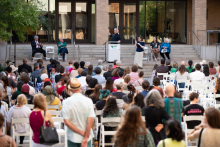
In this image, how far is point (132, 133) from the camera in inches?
148

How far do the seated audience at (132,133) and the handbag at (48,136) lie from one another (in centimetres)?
104

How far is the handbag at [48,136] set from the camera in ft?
14.6

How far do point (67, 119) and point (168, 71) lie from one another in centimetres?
890

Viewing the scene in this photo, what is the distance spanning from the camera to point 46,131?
4.48 meters

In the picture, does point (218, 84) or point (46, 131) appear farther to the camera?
point (218, 84)

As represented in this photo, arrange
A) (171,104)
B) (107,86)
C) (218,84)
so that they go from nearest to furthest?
(171,104) → (107,86) → (218,84)

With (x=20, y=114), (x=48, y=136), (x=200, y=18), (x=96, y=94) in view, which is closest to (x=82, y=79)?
(x=96, y=94)

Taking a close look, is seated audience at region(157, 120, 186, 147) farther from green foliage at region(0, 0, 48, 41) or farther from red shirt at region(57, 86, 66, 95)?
green foliage at region(0, 0, 48, 41)

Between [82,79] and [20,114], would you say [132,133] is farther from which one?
[82,79]

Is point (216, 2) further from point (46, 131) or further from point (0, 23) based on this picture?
point (46, 131)

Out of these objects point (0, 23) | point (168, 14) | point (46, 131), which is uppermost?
point (168, 14)

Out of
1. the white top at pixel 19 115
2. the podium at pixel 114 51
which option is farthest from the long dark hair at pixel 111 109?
the podium at pixel 114 51

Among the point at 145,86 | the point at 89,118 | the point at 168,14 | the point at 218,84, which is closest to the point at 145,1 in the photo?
the point at 168,14

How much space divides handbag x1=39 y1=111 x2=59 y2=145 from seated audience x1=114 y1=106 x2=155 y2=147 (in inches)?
41.1
